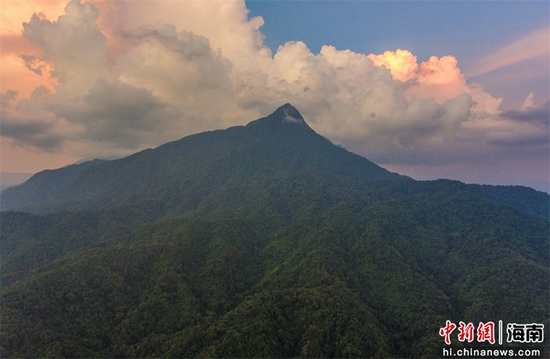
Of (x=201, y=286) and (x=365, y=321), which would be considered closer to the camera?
(x=365, y=321)

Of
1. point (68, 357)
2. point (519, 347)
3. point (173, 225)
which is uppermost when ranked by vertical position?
point (173, 225)

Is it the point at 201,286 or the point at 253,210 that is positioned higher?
the point at 253,210

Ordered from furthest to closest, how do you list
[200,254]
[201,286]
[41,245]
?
[41,245]
[200,254]
[201,286]

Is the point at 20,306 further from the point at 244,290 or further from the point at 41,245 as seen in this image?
the point at 41,245

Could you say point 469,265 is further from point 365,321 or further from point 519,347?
point 365,321

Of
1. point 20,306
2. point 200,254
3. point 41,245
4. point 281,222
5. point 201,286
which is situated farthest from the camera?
point 281,222

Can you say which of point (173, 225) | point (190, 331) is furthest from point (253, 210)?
point (190, 331)

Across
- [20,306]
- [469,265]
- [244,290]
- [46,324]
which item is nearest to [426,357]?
[244,290]
